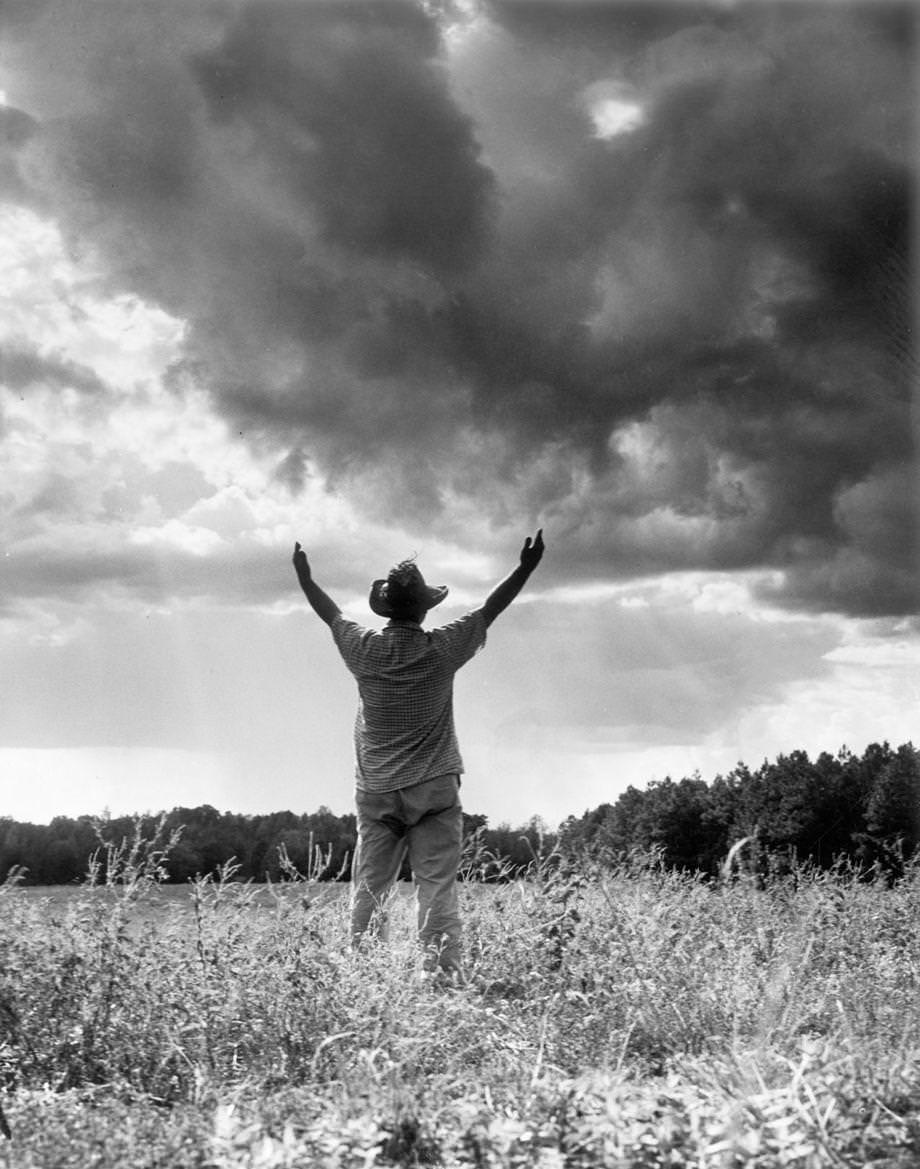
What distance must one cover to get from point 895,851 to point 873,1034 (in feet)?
19.1

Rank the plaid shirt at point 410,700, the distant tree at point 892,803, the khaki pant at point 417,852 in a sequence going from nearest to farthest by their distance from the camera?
1. the khaki pant at point 417,852
2. the plaid shirt at point 410,700
3. the distant tree at point 892,803

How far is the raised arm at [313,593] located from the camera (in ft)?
21.6

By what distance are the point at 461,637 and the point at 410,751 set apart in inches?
26.4

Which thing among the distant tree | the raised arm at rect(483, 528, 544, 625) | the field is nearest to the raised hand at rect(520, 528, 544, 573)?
the raised arm at rect(483, 528, 544, 625)

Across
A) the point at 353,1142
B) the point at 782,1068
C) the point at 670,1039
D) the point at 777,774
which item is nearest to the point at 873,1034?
the point at 670,1039

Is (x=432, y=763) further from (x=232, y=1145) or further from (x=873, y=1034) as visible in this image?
(x=232, y=1145)

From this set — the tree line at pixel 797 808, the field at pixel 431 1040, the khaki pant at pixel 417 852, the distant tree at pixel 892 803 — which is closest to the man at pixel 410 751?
the khaki pant at pixel 417 852

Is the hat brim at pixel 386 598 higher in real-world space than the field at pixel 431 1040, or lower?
higher

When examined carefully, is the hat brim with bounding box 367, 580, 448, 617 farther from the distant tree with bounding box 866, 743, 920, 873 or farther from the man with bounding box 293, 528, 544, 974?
the distant tree with bounding box 866, 743, 920, 873

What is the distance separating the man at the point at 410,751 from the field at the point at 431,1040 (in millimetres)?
395

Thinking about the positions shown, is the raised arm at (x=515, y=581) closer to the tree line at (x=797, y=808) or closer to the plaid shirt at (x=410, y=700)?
the plaid shirt at (x=410, y=700)

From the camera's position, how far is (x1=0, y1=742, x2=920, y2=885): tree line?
6289 mm

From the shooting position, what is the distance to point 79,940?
16.6 ft

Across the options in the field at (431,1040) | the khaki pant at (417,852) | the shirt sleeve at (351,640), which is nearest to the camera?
the field at (431,1040)
